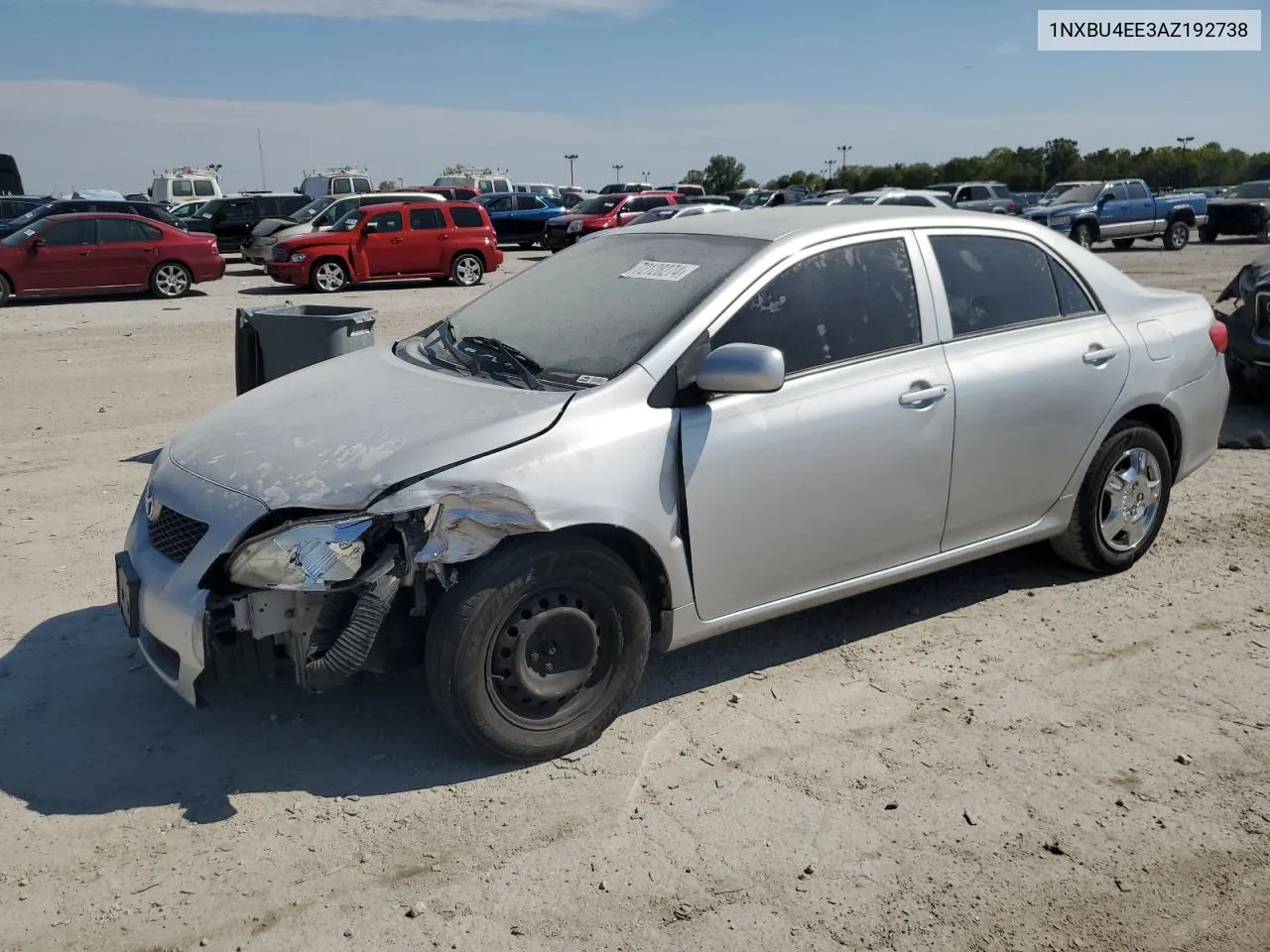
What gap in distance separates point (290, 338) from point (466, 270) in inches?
607

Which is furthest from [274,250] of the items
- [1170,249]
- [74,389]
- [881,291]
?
[1170,249]

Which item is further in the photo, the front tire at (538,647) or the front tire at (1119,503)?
the front tire at (1119,503)

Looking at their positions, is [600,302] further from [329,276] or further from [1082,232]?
[1082,232]

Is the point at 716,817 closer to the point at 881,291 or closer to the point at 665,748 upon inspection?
the point at 665,748

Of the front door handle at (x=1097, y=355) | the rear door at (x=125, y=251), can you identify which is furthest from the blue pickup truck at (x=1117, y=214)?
the front door handle at (x=1097, y=355)

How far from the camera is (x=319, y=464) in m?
3.63

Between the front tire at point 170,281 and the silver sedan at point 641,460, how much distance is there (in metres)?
16.3

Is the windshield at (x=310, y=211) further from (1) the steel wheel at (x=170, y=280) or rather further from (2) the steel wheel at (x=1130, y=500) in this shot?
(2) the steel wheel at (x=1130, y=500)

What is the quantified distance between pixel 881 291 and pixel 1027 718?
67.5 inches

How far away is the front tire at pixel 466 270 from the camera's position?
2208 centimetres

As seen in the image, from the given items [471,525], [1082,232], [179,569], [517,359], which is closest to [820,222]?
[517,359]

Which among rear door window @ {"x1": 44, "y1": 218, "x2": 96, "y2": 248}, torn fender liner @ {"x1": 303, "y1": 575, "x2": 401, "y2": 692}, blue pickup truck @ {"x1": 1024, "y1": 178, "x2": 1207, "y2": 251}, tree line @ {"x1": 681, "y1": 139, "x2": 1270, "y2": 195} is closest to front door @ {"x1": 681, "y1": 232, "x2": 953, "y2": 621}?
torn fender liner @ {"x1": 303, "y1": 575, "x2": 401, "y2": 692}

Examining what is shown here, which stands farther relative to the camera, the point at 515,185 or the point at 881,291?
the point at 515,185

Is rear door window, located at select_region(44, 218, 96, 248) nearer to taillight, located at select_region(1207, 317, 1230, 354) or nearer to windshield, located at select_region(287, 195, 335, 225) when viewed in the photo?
windshield, located at select_region(287, 195, 335, 225)
